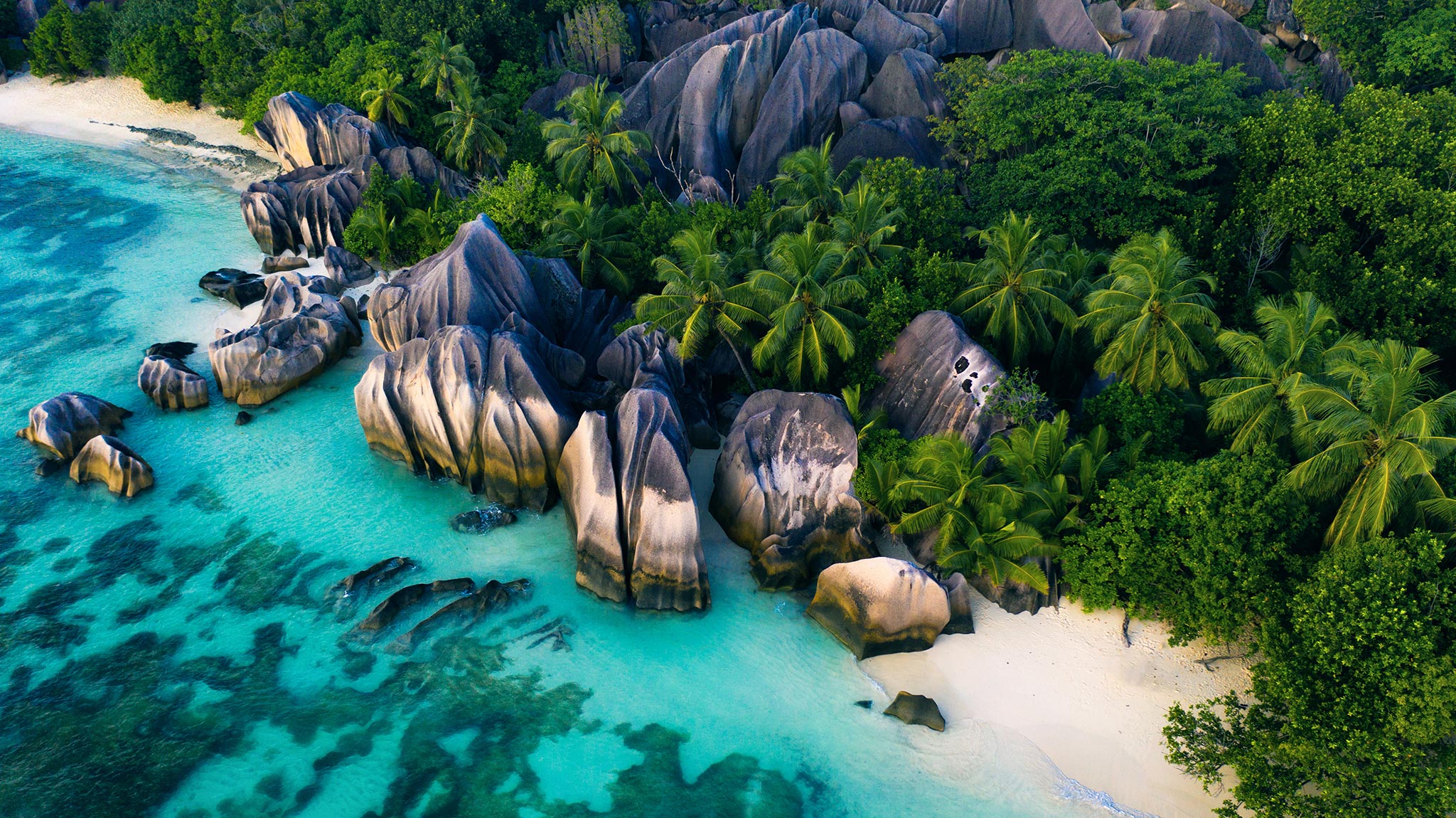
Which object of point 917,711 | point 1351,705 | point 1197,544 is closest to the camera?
point 1351,705

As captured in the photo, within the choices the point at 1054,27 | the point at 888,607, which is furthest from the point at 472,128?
the point at 888,607

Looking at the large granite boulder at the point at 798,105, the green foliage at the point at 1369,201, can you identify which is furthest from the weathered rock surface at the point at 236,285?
the green foliage at the point at 1369,201

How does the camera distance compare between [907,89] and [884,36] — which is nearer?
[907,89]

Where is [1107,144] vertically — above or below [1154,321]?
above

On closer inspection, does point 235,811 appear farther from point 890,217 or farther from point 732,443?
point 890,217

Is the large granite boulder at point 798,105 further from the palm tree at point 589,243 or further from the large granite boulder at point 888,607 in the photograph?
the large granite boulder at point 888,607

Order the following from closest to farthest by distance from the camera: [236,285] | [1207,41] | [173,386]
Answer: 1. [173,386]
2. [236,285]
3. [1207,41]

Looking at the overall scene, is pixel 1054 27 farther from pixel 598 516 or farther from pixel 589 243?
pixel 598 516

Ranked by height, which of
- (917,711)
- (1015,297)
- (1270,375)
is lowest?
(917,711)
